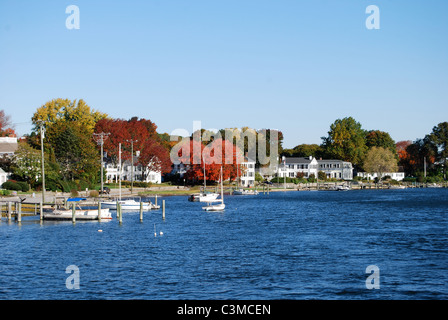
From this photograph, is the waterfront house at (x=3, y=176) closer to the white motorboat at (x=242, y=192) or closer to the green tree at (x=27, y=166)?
the green tree at (x=27, y=166)

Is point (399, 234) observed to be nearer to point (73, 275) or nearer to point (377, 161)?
point (73, 275)

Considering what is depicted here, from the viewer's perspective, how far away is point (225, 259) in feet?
135

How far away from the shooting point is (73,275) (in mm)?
34906

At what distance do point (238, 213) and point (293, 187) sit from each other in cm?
8964

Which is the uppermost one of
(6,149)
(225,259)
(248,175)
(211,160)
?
(6,149)

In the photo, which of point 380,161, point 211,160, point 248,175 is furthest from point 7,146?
point 380,161

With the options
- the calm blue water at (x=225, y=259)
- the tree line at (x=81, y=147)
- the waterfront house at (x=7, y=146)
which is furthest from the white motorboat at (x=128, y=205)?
the waterfront house at (x=7, y=146)

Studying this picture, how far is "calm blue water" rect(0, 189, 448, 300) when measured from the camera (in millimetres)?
31125

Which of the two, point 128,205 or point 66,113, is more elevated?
point 66,113

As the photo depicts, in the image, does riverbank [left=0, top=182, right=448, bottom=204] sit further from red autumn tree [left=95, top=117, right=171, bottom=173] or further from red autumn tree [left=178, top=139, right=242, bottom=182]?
red autumn tree [left=95, top=117, right=171, bottom=173]

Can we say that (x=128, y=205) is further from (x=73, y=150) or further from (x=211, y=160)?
(x=211, y=160)

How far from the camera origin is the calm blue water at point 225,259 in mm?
31125

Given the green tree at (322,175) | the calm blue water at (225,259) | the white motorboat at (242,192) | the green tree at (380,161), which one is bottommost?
the calm blue water at (225,259)
